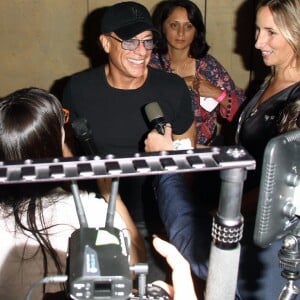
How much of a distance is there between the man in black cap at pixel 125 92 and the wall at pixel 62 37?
1.56 meters

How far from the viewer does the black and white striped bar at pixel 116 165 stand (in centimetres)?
51

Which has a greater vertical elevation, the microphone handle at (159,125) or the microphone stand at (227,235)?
the microphone stand at (227,235)

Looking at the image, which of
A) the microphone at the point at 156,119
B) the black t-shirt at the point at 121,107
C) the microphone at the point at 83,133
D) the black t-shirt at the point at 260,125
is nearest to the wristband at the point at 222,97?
the black t-shirt at the point at 121,107

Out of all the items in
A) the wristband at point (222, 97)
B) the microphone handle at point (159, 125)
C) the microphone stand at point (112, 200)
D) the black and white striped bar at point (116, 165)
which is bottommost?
the wristband at point (222, 97)

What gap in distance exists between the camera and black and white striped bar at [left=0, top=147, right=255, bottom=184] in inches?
20.1

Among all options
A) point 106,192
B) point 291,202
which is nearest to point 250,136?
point 106,192

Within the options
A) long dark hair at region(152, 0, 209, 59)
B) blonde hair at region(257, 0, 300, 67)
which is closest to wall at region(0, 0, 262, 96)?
long dark hair at region(152, 0, 209, 59)

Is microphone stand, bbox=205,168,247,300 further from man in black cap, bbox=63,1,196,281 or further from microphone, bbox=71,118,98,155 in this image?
man in black cap, bbox=63,1,196,281

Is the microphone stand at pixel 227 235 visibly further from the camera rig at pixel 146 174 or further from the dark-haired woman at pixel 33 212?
the dark-haired woman at pixel 33 212

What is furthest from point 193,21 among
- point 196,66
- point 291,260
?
point 291,260

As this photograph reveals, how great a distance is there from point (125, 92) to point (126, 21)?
1.07 ft

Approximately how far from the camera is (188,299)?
626 mm

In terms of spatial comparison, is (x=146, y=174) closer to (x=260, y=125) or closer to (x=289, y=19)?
(x=260, y=125)

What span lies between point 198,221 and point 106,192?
54cm
